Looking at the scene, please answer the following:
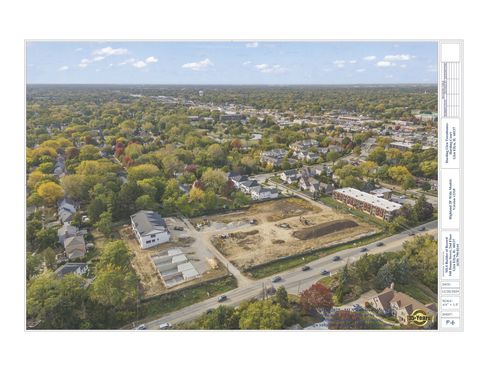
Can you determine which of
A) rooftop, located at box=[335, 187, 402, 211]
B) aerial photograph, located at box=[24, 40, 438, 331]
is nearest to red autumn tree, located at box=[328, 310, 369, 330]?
aerial photograph, located at box=[24, 40, 438, 331]

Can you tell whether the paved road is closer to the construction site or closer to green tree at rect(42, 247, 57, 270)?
the construction site

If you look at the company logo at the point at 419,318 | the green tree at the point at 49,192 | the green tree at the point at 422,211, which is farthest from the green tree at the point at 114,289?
the green tree at the point at 422,211

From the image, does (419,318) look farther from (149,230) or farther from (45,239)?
(45,239)

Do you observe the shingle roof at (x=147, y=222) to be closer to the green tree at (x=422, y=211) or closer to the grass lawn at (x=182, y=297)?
the grass lawn at (x=182, y=297)

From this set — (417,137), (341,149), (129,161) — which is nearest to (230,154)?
(129,161)

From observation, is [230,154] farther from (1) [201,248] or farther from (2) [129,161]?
(1) [201,248]
